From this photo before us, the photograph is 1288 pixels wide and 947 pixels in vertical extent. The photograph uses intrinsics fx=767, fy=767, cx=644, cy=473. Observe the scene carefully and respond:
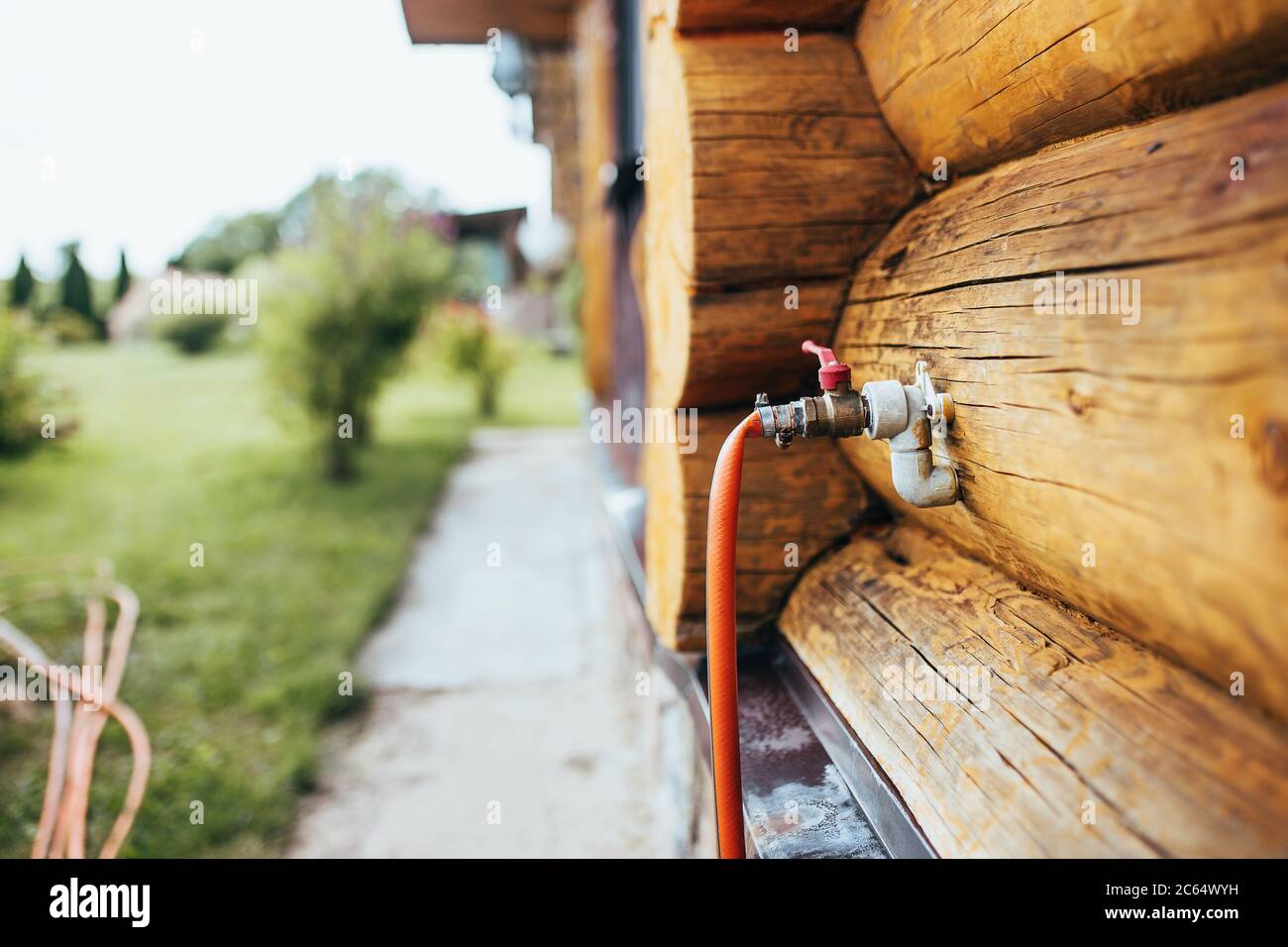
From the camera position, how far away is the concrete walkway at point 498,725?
2691mm

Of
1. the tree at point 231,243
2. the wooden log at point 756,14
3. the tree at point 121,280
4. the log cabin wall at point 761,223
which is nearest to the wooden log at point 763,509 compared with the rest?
the log cabin wall at point 761,223

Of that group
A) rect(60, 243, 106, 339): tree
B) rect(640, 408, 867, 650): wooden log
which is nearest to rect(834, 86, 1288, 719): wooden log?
rect(640, 408, 867, 650): wooden log

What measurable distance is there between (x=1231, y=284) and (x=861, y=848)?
92cm

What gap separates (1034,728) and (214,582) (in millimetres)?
4718

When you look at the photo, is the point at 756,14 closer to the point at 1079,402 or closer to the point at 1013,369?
the point at 1013,369

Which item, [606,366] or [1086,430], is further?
[606,366]

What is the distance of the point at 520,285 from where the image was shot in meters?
22.8

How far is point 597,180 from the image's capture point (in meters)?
6.32

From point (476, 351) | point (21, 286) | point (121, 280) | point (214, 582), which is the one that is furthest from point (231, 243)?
point (214, 582)

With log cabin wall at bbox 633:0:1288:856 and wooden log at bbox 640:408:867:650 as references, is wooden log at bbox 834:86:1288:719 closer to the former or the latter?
log cabin wall at bbox 633:0:1288:856

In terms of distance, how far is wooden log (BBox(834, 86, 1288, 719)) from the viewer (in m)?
0.65
